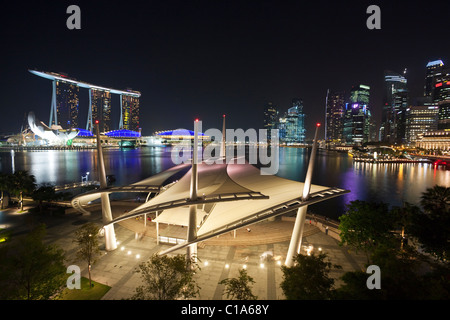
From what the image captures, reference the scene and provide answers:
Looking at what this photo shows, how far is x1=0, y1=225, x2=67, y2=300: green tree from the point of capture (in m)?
8.88

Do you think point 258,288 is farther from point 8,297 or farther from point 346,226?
point 8,297

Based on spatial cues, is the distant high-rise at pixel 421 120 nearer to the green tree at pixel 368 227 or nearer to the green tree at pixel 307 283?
the green tree at pixel 368 227

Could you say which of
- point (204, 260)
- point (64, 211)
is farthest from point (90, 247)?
point (64, 211)

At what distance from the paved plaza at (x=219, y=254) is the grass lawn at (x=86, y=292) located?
374 millimetres

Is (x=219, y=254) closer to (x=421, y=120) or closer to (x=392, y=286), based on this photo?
(x=392, y=286)

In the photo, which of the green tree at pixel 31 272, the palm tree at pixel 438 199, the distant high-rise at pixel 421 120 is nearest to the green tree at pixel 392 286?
the palm tree at pixel 438 199

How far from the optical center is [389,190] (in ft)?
163

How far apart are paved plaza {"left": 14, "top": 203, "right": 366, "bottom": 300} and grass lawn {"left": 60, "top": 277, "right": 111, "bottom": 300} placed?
374 mm

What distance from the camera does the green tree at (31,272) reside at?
8.88 metres

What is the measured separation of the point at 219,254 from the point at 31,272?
10368 mm

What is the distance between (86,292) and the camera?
467 inches

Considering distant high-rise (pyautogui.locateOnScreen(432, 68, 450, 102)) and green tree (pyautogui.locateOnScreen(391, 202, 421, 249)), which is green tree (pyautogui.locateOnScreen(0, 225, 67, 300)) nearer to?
green tree (pyautogui.locateOnScreen(391, 202, 421, 249))

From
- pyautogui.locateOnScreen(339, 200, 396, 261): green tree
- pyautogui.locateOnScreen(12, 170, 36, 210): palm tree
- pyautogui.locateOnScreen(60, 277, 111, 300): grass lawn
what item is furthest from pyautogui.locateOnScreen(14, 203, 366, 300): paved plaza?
pyautogui.locateOnScreen(12, 170, 36, 210): palm tree

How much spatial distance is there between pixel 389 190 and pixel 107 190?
2245 inches
